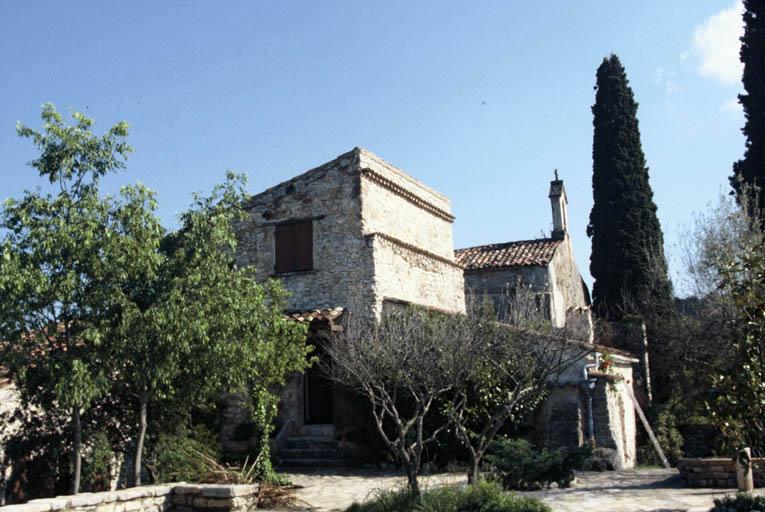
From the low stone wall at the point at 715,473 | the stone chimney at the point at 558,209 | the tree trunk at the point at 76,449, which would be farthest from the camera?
the stone chimney at the point at 558,209

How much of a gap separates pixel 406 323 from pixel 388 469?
3.33 meters

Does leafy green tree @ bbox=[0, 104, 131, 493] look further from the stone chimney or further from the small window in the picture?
the stone chimney

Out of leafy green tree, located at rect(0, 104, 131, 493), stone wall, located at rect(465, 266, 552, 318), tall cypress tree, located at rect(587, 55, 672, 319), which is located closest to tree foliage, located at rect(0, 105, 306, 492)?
leafy green tree, located at rect(0, 104, 131, 493)

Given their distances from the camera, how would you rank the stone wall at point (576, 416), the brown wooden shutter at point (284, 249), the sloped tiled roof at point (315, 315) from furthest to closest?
the brown wooden shutter at point (284, 249) → the sloped tiled roof at point (315, 315) → the stone wall at point (576, 416)

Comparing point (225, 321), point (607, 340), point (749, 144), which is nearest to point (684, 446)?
point (607, 340)

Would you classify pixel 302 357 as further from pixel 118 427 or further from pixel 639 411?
pixel 639 411

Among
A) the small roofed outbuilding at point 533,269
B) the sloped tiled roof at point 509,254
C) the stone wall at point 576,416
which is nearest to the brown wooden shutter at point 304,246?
the small roofed outbuilding at point 533,269

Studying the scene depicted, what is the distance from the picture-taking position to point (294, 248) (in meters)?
16.9

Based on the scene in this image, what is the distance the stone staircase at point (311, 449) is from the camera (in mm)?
14758

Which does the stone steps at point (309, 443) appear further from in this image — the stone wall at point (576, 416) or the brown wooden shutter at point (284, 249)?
the stone wall at point (576, 416)

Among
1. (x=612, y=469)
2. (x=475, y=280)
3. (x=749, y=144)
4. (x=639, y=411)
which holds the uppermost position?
(x=749, y=144)

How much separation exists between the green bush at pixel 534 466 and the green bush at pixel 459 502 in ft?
7.59

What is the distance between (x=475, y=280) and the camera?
2197 cm

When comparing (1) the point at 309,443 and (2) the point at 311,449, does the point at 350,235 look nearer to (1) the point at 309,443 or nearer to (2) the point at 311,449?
(1) the point at 309,443
